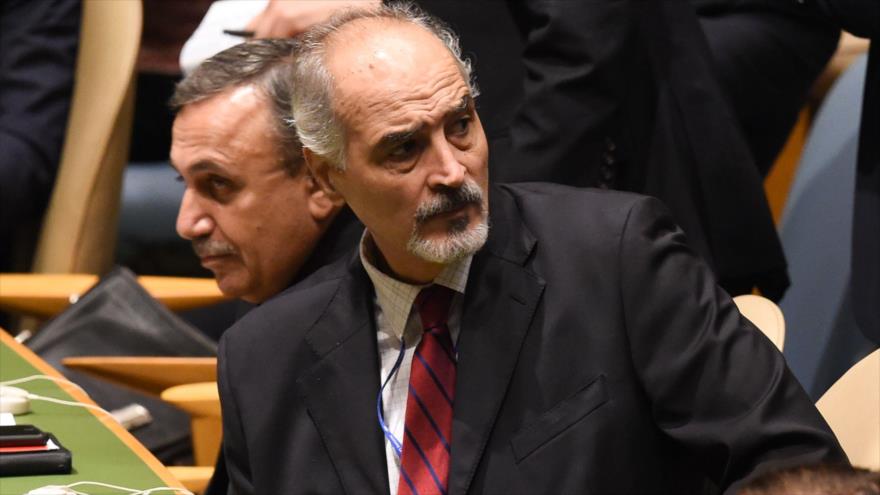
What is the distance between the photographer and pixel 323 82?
214cm

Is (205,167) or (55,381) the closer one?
(205,167)

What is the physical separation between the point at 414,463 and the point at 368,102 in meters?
0.48

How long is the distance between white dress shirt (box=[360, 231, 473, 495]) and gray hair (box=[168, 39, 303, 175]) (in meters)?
0.40

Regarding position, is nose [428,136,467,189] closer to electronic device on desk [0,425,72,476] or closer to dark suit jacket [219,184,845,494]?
dark suit jacket [219,184,845,494]

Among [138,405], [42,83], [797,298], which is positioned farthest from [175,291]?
[797,298]

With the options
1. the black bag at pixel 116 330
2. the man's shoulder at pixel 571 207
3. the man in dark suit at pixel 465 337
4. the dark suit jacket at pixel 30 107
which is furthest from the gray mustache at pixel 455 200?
the dark suit jacket at pixel 30 107

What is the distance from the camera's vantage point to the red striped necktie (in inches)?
80.6

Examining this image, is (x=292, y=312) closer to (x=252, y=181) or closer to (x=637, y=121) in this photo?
(x=252, y=181)

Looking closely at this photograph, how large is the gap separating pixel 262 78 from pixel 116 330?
73cm

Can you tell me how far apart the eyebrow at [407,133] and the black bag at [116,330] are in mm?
1023

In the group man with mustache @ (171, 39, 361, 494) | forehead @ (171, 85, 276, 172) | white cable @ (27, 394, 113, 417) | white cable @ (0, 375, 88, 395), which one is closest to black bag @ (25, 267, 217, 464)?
white cable @ (0, 375, 88, 395)

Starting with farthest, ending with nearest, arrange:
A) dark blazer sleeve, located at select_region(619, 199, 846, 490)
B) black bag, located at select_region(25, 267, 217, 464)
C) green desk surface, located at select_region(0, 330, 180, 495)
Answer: black bag, located at select_region(25, 267, 217, 464) → green desk surface, located at select_region(0, 330, 180, 495) → dark blazer sleeve, located at select_region(619, 199, 846, 490)

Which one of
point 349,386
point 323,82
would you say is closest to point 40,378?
point 349,386

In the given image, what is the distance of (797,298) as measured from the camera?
3078 mm
